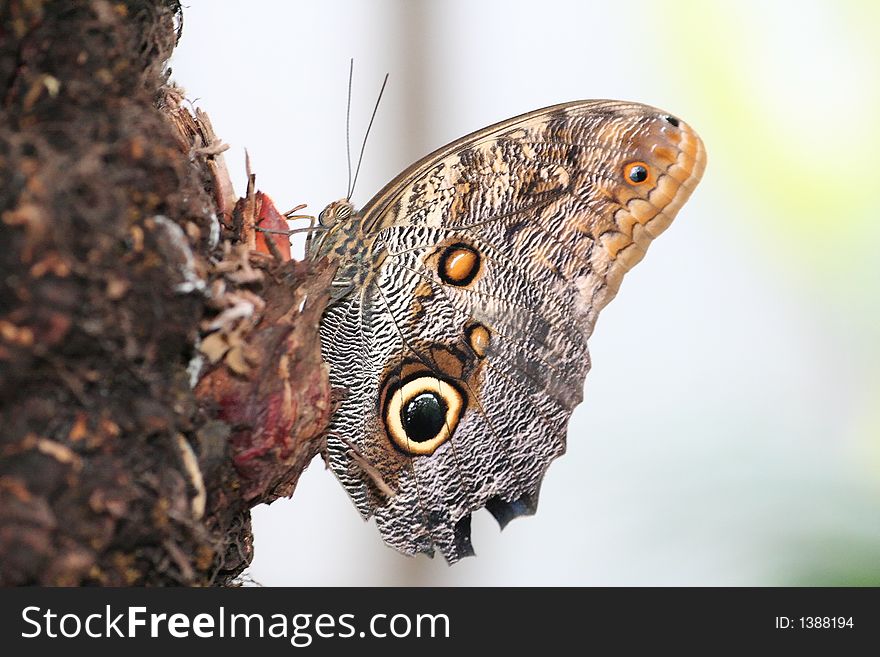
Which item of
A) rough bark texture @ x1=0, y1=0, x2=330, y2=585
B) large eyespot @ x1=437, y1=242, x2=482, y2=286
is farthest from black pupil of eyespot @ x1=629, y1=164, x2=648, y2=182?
rough bark texture @ x1=0, y1=0, x2=330, y2=585

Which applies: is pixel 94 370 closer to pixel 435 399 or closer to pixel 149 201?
pixel 149 201

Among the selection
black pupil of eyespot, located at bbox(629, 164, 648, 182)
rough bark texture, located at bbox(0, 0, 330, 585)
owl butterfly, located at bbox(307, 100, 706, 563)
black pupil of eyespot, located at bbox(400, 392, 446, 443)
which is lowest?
rough bark texture, located at bbox(0, 0, 330, 585)

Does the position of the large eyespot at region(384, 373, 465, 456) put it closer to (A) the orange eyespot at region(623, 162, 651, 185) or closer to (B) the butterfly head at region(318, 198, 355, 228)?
(B) the butterfly head at region(318, 198, 355, 228)

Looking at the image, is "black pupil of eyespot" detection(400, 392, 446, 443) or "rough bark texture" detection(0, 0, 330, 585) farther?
"black pupil of eyespot" detection(400, 392, 446, 443)

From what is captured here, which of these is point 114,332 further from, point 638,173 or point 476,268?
point 638,173

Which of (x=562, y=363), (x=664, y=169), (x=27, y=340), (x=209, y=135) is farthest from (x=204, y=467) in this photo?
(x=664, y=169)

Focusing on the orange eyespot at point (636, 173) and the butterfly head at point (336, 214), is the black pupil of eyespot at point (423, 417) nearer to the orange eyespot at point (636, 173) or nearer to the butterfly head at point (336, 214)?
the butterfly head at point (336, 214)

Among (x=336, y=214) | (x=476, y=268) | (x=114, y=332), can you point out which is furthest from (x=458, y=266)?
(x=114, y=332)
